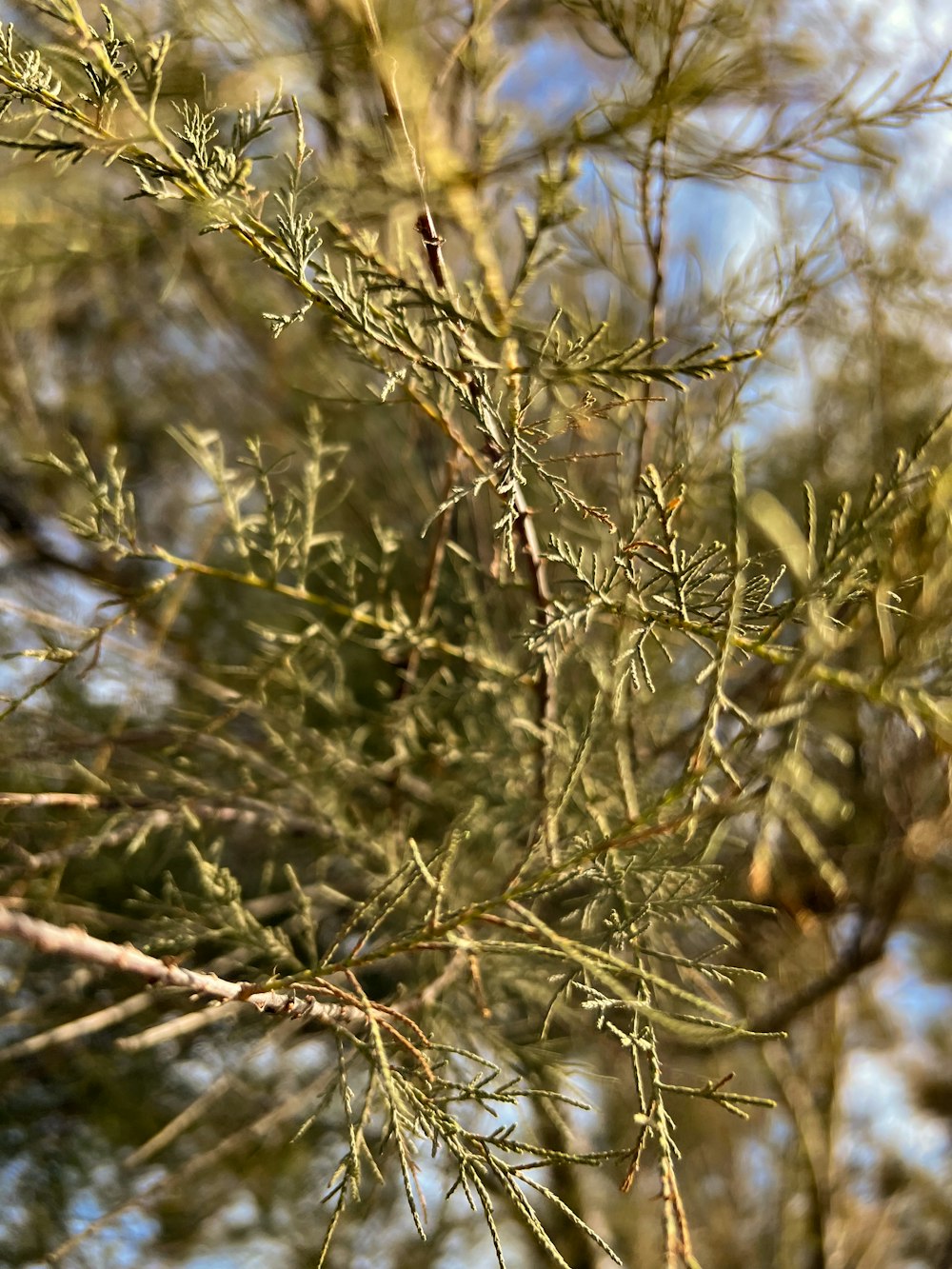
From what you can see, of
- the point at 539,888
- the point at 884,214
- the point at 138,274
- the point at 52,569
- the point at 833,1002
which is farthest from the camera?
the point at 138,274

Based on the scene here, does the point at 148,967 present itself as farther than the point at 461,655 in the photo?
No

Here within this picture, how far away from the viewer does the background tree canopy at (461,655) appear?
0.51m

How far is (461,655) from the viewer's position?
757 millimetres

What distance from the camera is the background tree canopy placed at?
0.51 meters

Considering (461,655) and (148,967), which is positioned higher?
(461,655)

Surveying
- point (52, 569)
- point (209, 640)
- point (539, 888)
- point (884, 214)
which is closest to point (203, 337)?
point (52, 569)

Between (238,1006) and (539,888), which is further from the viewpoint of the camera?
(238,1006)

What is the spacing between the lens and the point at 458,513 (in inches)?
46.2

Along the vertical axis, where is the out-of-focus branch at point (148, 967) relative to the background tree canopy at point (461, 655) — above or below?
below

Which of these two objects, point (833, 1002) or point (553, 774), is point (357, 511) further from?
point (833, 1002)

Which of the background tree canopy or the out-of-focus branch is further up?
the background tree canopy

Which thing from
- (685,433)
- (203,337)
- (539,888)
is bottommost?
(539,888)

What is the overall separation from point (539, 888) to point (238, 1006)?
1.35 ft

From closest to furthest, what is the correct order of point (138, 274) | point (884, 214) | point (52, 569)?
point (884, 214) → point (52, 569) → point (138, 274)
